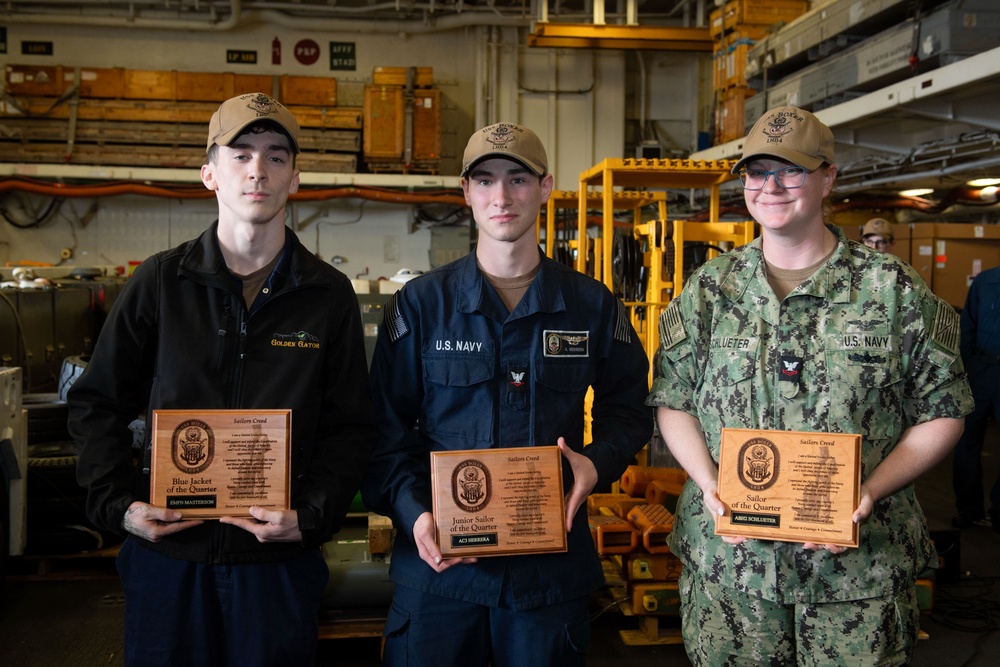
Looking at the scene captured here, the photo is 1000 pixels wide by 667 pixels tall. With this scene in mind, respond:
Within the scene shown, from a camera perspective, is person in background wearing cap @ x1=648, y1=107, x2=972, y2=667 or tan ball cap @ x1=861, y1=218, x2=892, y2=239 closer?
person in background wearing cap @ x1=648, y1=107, x2=972, y2=667

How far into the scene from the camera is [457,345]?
2012mm

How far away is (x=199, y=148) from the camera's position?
11.0m

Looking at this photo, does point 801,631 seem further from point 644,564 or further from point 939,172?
point 939,172

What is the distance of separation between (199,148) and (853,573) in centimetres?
1077

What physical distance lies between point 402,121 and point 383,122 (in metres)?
0.26

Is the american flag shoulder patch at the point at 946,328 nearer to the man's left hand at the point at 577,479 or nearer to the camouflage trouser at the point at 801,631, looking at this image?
the camouflage trouser at the point at 801,631

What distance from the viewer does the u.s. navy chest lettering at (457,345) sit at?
2006mm

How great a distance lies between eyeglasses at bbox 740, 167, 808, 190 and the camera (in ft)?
6.28

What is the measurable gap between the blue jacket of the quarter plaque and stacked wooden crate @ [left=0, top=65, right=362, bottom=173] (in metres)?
9.21

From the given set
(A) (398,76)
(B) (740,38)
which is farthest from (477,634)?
(A) (398,76)

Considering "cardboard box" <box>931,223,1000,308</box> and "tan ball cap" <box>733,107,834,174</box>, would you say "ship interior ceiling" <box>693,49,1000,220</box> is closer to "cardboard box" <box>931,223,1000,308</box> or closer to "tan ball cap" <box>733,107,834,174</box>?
"cardboard box" <box>931,223,1000,308</box>

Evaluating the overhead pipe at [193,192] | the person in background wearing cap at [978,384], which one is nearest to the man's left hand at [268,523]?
the person in background wearing cap at [978,384]

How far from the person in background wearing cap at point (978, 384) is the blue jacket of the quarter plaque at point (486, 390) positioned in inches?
176

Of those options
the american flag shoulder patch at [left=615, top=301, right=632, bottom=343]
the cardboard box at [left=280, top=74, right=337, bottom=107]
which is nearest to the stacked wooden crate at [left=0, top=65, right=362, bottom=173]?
the cardboard box at [left=280, top=74, right=337, bottom=107]
